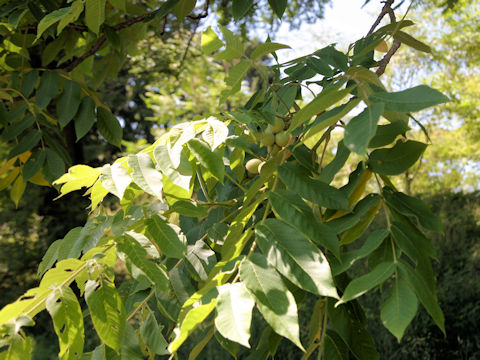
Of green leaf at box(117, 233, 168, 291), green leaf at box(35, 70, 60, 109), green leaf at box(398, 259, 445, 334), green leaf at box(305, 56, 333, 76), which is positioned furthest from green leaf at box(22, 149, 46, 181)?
green leaf at box(398, 259, 445, 334)

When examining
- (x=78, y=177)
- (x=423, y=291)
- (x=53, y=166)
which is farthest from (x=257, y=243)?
(x=53, y=166)

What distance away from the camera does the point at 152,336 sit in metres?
0.95

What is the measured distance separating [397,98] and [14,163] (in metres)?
2.11

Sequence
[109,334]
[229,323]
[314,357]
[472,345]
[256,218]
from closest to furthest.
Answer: [229,323], [109,334], [256,218], [314,357], [472,345]

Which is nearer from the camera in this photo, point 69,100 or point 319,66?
point 319,66

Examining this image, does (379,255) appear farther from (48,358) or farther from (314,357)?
(48,358)

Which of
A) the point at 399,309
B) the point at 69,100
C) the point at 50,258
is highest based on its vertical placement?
the point at 399,309

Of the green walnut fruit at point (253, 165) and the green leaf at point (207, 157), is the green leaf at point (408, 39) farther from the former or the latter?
the green leaf at point (207, 157)

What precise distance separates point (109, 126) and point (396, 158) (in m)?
1.74

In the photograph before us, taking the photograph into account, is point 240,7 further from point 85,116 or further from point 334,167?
point 85,116

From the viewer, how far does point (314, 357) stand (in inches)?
136

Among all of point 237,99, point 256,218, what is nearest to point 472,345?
point 256,218

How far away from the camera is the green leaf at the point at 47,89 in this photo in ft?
7.27

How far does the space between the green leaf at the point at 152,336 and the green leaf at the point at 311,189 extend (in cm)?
38
